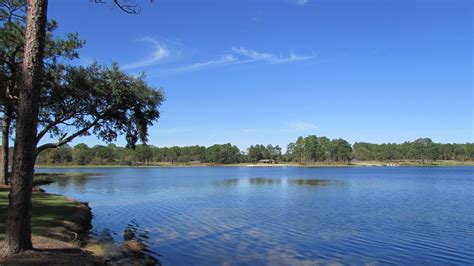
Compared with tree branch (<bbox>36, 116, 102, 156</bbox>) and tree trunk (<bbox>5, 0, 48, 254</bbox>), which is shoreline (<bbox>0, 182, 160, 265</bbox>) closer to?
tree trunk (<bbox>5, 0, 48, 254</bbox>)

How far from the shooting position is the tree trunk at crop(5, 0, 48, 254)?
10.8 m

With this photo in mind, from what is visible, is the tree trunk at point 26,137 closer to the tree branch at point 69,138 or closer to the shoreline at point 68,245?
the shoreline at point 68,245

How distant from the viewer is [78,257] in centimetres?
1215

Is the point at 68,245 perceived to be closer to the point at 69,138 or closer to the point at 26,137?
the point at 26,137

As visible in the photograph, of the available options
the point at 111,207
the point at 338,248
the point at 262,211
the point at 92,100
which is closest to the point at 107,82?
the point at 92,100

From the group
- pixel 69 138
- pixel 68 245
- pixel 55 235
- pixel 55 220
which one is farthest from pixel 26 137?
pixel 69 138

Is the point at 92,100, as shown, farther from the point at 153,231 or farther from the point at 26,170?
the point at 26,170

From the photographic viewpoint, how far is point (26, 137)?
10805mm

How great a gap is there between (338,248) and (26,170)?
1260 cm

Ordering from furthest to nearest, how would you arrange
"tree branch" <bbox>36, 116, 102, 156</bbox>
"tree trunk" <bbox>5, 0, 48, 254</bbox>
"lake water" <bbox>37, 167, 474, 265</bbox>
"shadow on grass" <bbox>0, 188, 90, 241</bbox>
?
"tree branch" <bbox>36, 116, 102, 156</bbox>, "lake water" <bbox>37, 167, 474, 265</bbox>, "shadow on grass" <bbox>0, 188, 90, 241</bbox>, "tree trunk" <bbox>5, 0, 48, 254</bbox>

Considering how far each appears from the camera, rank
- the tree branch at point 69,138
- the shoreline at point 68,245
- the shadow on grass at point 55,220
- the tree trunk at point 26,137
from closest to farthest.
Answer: the tree trunk at point 26,137 → the shoreline at point 68,245 → the shadow on grass at point 55,220 → the tree branch at point 69,138

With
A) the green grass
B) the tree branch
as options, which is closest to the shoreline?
the green grass

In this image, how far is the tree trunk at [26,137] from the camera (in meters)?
10.8

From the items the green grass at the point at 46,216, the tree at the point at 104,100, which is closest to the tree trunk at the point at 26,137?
the green grass at the point at 46,216
